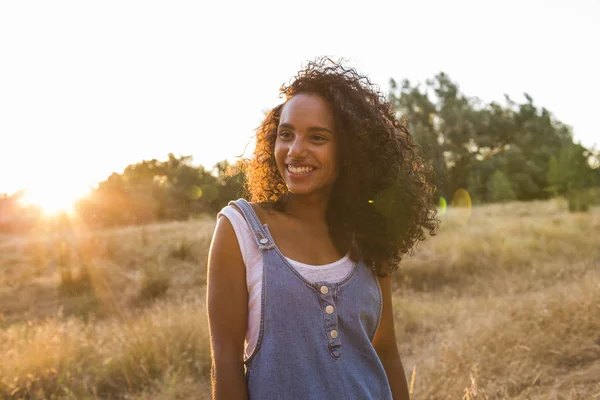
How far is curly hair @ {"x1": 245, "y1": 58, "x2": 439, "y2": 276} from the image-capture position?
70.4 inches

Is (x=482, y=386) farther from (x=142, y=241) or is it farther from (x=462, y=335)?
(x=142, y=241)

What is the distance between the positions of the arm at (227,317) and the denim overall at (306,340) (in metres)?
0.06

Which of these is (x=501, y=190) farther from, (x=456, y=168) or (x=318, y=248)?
(x=318, y=248)

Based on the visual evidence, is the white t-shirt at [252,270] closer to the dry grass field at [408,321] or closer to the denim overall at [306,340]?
the denim overall at [306,340]

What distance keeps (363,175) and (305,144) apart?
0.33 m

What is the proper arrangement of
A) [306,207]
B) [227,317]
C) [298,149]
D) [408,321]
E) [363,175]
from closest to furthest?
[227,317], [298,149], [306,207], [363,175], [408,321]

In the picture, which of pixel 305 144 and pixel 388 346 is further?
pixel 388 346

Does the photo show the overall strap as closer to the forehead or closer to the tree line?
the forehead

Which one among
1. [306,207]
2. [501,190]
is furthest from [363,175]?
[501,190]

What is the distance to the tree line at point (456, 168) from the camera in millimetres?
19906

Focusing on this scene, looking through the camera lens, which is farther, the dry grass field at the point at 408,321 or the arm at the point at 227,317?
the dry grass field at the point at 408,321

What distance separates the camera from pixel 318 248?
65.0 inches

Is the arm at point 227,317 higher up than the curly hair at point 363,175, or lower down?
lower down

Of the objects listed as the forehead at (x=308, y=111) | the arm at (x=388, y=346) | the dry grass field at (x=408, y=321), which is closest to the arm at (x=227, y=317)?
the forehead at (x=308, y=111)
